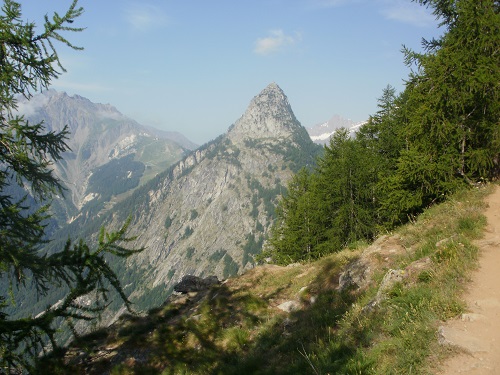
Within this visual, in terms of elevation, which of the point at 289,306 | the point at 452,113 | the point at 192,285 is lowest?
the point at 192,285

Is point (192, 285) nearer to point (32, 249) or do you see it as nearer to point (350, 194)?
point (32, 249)

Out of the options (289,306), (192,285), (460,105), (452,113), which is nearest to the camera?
(289,306)

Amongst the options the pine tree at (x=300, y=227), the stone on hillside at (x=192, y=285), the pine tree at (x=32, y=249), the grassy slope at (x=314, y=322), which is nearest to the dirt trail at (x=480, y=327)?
the grassy slope at (x=314, y=322)

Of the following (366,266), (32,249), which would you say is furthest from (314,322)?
(32,249)

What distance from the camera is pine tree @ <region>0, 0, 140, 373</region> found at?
632 centimetres

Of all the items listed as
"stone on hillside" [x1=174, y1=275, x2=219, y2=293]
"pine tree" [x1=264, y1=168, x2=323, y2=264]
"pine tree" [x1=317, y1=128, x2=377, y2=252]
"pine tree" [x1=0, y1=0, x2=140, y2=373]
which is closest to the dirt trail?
"pine tree" [x1=0, y1=0, x2=140, y2=373]

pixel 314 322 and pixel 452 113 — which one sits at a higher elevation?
pixel 452 113

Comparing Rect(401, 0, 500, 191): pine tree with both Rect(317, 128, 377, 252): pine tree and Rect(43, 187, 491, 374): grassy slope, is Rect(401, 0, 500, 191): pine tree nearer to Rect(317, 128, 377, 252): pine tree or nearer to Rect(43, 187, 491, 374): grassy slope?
Rect(43, 187, 491, 374): grassy slope

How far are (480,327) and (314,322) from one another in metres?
4.81

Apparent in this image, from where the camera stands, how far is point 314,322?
998 centimetres

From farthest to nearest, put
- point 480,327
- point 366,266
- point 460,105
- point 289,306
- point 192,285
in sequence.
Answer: point 192,285 < point 460,105 < point 289,306 < point 366,266 < point 480,327

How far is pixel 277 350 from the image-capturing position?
30.9 feet

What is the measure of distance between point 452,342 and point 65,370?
1368cm

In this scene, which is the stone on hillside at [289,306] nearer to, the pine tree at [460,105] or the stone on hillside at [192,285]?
the stone on hillside at [192,285]
